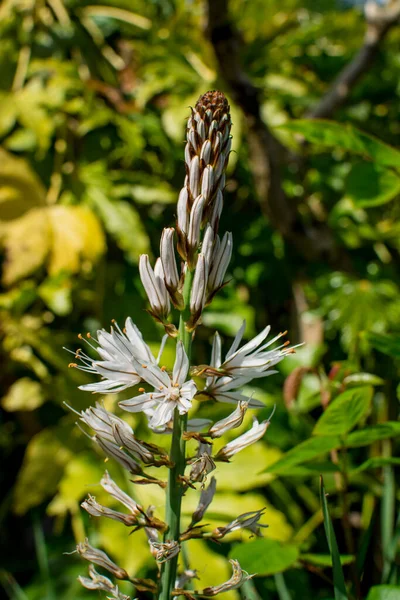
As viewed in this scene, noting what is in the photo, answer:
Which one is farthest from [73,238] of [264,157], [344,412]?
[344,412]

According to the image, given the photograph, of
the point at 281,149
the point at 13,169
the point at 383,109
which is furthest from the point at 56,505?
the point at 383,109

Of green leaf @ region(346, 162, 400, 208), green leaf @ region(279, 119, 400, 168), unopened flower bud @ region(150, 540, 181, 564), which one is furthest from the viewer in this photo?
green leaf @ region(346, 162, 400, 208)

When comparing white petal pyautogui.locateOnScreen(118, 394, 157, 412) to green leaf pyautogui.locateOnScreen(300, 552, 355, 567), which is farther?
green leaf pyautogui.locateOnScreen(300, 552, 355, 567)

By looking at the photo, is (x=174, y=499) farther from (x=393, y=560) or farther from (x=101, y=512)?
(x=393, y=560)

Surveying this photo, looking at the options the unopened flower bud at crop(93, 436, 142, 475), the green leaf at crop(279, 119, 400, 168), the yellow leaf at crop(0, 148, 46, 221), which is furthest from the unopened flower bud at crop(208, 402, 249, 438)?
the yellow leaf at crop(0, 148, 46, 221)

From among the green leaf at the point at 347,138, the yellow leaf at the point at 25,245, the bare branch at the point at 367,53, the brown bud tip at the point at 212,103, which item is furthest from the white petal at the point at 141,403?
the bare branch at the point at 367,53

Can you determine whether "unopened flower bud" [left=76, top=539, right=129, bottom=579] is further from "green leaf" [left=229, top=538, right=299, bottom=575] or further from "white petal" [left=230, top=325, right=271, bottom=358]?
"white petal" [left=230, top=325, right=271, bottom=358]
